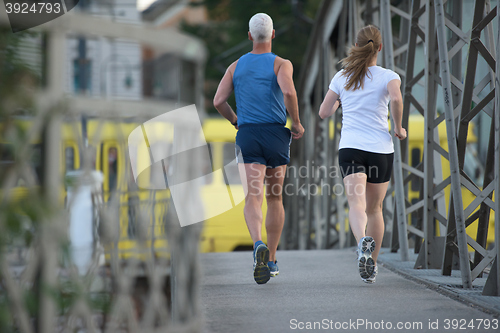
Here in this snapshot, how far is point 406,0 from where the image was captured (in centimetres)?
870

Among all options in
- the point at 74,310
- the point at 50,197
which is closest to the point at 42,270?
the point at 74,310

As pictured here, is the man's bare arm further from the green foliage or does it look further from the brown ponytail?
the green foliage

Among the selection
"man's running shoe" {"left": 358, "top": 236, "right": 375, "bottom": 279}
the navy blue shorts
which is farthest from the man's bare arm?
"man's running shoe" {"left": 358, "top": 236, "right": 375, "bottom": 279}

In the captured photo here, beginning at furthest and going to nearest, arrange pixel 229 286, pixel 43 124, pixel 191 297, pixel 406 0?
pixel 406 0
pixel 229 286
pixel 191 297
pixel 43 124

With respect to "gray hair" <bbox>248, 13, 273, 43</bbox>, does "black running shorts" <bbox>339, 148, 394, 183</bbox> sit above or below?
below

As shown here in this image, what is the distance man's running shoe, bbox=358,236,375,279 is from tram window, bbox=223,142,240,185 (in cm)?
818

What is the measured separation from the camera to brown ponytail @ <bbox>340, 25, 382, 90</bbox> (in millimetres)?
5137

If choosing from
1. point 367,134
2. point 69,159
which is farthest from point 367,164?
point 69,159

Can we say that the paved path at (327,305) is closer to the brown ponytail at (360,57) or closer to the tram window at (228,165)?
the brown ponytail at (360,57)

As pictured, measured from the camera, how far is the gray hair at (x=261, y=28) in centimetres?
530

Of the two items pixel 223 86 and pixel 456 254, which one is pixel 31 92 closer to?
pixel 223 86

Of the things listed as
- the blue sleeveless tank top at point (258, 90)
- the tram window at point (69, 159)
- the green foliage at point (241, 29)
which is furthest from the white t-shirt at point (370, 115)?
the green foliage at point (241, 29)

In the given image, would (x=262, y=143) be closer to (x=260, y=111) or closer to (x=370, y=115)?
(x=260, y=111)

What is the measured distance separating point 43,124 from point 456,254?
386 cm
